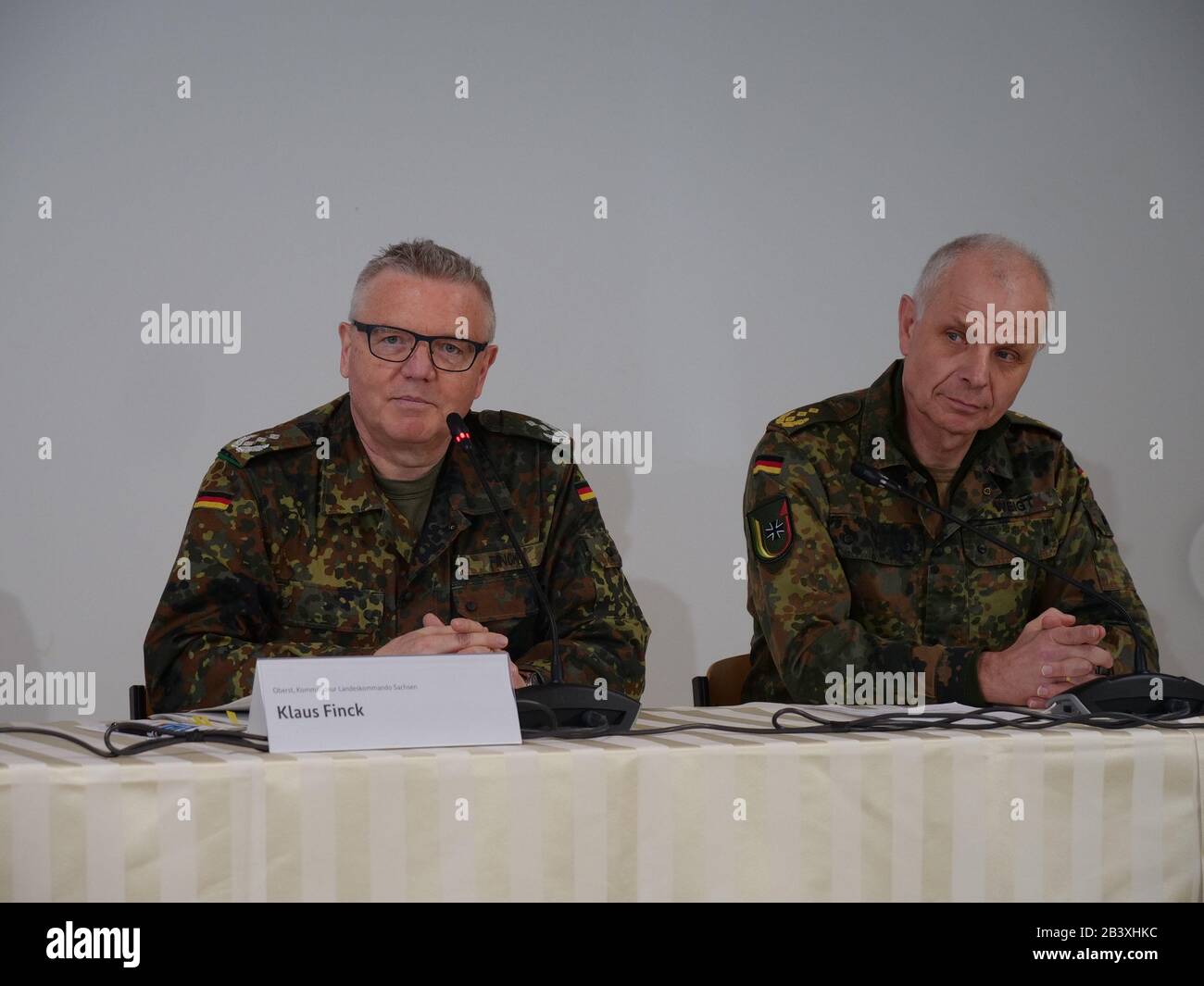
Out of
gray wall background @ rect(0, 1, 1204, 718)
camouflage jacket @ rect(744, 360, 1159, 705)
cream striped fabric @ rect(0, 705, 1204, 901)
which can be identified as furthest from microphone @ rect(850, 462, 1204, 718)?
gray wall background @ rect(0, 1, 1204, 718)

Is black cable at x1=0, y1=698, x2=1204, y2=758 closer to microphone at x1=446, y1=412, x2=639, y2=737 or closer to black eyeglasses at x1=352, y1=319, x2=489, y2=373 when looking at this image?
microphone at x1=446, y1=412, x2=639, y2=737

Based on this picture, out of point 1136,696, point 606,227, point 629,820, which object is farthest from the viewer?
point 606,227

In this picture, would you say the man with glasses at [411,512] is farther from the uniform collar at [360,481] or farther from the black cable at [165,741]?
the black cable at [165,741]

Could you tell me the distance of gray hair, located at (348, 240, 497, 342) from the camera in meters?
2.35

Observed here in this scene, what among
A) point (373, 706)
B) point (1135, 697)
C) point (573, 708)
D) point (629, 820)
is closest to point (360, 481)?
point (573, 708)

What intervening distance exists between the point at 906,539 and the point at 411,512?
2.84ft

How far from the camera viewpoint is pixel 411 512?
2.37 metres

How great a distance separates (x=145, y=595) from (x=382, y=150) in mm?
1080

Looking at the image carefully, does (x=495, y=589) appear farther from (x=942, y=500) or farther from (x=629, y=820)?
(x=629, y=820)

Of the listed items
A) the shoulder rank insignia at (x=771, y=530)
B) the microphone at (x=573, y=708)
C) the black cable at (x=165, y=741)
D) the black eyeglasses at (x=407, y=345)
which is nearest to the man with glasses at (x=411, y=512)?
the black eyeglasses at (x=407, y=345)

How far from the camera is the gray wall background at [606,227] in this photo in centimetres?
283
